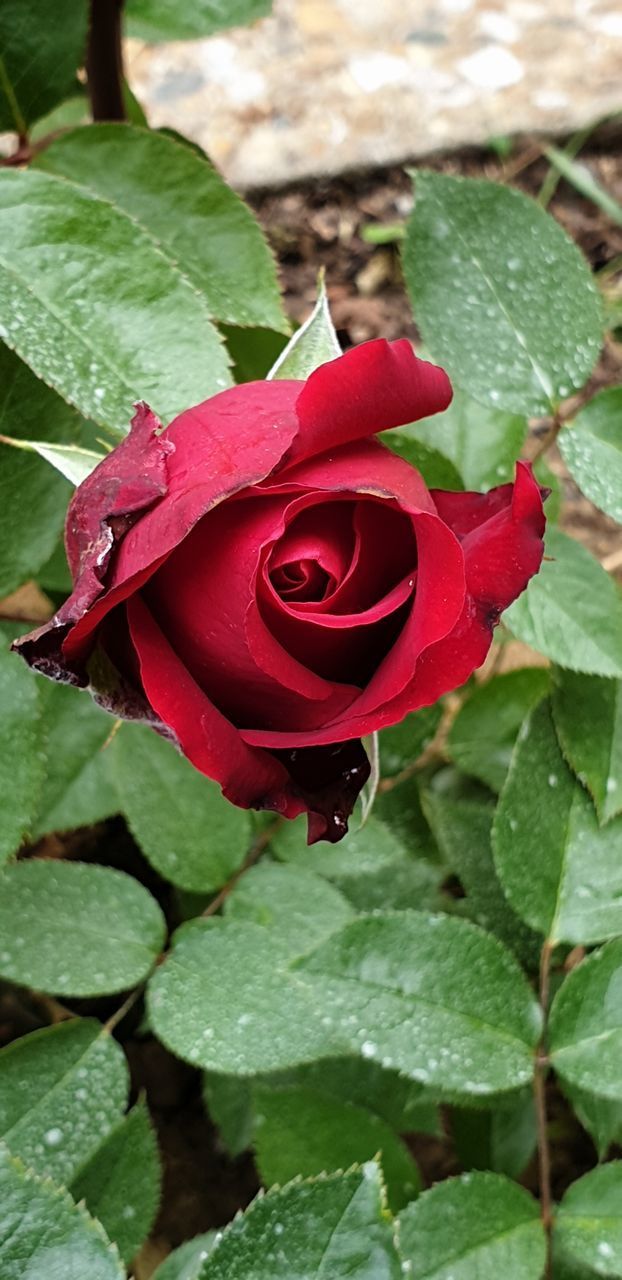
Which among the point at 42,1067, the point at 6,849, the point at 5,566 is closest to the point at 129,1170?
the point at 42,1067

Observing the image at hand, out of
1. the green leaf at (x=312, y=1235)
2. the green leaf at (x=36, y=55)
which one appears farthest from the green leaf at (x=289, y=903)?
the green leaf at (x=36, y=55)

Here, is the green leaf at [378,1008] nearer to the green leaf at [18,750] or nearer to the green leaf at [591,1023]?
the green leaf at [591,1023]

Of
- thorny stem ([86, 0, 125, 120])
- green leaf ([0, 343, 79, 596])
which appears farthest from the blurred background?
green leaf ([0, 343, 79, 596])

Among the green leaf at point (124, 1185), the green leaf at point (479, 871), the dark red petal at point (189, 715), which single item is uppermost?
the dark red petal at point (189, 715)

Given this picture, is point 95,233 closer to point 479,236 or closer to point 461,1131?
point 479,236

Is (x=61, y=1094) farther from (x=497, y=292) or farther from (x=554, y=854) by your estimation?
(x=497, y=292)

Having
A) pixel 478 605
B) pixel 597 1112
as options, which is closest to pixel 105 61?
pixel 478 605
